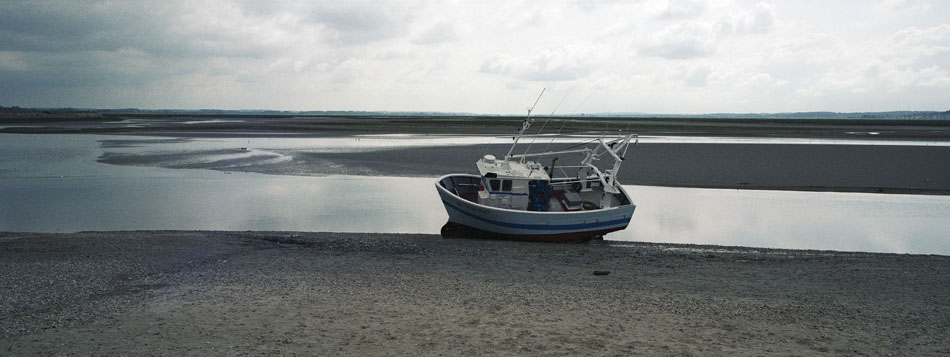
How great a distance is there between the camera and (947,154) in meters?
39.4

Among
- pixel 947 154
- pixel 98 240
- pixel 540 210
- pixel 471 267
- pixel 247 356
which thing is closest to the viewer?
pixel 247 356

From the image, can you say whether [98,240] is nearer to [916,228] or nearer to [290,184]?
[290,184]

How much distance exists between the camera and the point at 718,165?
3409 centimetres

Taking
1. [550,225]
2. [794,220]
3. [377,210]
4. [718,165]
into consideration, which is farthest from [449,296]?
[718,165]

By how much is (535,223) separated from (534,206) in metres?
1.49

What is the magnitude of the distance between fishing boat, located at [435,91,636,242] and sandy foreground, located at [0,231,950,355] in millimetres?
1380

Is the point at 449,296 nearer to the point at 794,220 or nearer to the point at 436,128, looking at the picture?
the point at 794,220

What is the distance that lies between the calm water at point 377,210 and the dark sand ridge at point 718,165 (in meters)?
2.33

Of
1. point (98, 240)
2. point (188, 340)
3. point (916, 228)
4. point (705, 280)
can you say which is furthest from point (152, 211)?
point (916, 228)

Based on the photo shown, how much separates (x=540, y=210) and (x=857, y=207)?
12901 millimetres

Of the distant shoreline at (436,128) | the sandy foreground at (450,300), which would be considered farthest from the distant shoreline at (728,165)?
the sandy foreground at (450,300)

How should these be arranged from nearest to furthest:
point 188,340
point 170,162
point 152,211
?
point 188,340, point 152,211, point 170,162

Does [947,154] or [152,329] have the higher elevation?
[947,154]

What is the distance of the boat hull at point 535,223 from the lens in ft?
51.8
